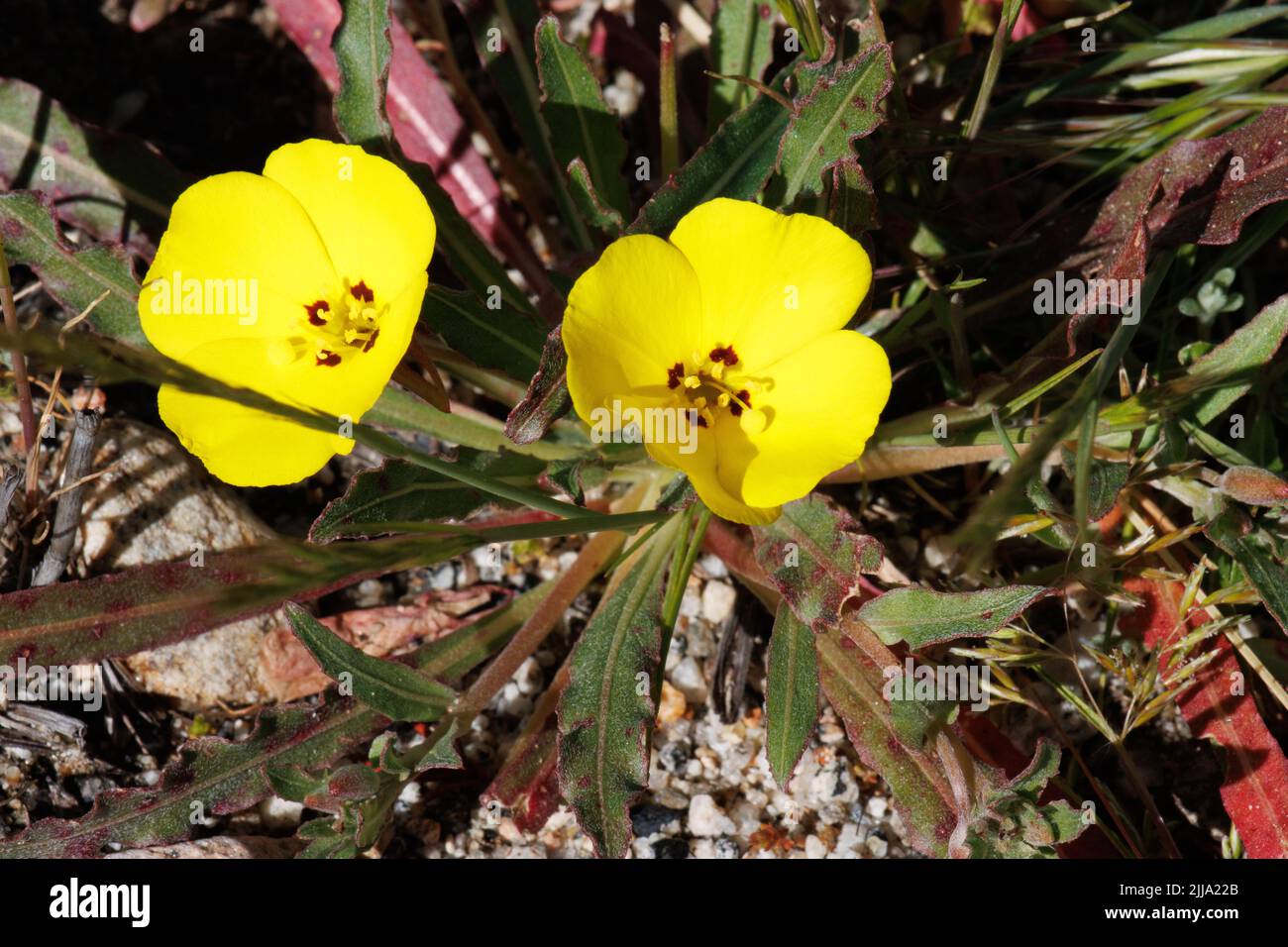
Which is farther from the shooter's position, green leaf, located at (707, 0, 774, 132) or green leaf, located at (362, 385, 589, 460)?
green leaf, located at (707, 0, 774, 132)

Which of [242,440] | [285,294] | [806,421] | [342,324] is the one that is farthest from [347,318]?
[806,421]

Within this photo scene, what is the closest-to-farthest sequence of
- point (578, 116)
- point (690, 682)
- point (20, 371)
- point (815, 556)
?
point (815, 556) < point (20, 371) < point (578, 116) < point (690, 682)

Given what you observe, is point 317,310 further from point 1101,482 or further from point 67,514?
point 1101,482

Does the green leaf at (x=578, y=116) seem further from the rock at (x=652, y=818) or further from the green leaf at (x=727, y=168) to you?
the rock at (x=652, y=818)

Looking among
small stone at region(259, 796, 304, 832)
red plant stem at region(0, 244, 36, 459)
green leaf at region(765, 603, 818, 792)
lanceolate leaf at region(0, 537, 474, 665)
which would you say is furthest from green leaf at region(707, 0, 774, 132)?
small stone at region(259, 796, 304, 832)

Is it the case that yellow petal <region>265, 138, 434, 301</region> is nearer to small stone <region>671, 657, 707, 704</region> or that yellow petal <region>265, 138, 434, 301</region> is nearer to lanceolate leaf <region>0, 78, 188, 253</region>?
lanceolate leaf <region>0, 78, 188, 253</region>

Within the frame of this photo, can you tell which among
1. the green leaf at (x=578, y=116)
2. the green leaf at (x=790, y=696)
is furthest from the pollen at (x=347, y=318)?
the green leaf at (x=790, y=696)
